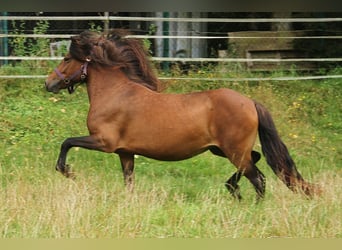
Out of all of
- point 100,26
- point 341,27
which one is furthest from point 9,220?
point 341,27

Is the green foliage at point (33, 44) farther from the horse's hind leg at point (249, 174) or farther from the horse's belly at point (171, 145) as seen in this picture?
the horse's hind leg at point (249, 174)

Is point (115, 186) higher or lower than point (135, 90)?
lower

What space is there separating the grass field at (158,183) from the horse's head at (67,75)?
34.4 inches

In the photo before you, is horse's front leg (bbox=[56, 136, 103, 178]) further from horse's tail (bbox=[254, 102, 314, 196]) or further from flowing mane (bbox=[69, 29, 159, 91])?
horse's tail (bbox=[254, 102, 314, 196])

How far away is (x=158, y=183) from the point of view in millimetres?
5828

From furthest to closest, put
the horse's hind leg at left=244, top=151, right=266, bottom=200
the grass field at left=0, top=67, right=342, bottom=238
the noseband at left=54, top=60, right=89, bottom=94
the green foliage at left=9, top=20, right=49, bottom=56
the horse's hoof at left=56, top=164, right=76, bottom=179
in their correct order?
the green foliage at left=9, top=20, right=49, bottom=56 → the noseband at left=54, top=60, right=89, bottom=94 → the horse's hoof at left=56, top=164, right=76, bottom=179 → the horse's hind leg at left=244, top=151, right=266, bottom=200 → the grass field at left=0, top=67, right=342, bottom=238

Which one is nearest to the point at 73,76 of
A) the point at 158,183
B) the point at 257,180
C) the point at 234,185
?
A: the point at 158,183

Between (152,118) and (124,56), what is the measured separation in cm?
76

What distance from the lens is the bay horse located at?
528cm

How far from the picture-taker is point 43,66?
32.5ft

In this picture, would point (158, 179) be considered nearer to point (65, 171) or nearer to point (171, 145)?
point (171, 145)

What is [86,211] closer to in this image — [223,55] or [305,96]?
[305,96]

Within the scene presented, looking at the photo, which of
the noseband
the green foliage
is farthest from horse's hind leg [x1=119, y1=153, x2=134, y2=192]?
the green foliage

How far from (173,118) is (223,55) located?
5.53m
